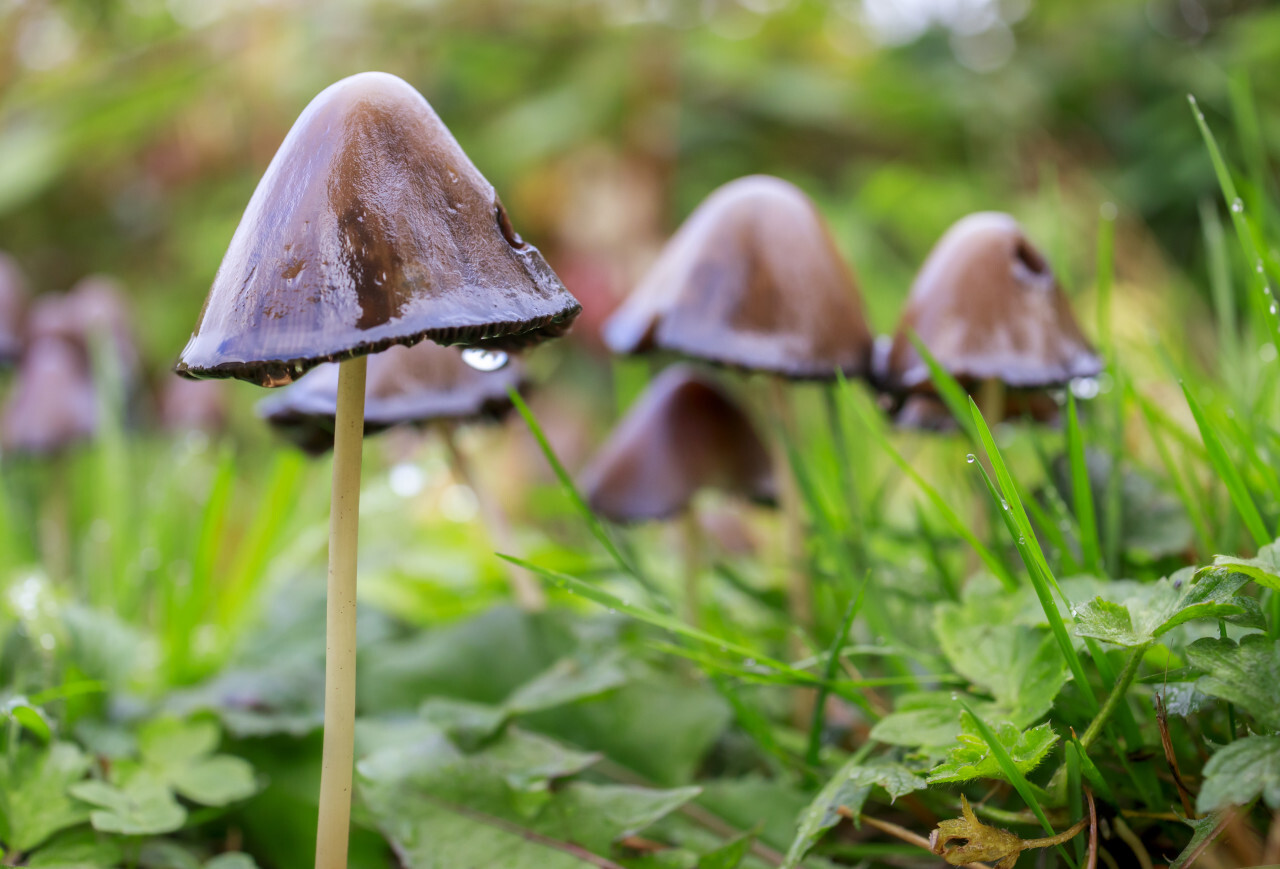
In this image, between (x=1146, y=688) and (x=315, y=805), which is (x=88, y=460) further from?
(x=1146, y=688)

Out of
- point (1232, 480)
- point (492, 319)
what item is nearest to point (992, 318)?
point (1232, 480)

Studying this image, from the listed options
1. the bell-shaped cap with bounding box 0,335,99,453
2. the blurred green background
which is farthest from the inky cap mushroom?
the blurred green background

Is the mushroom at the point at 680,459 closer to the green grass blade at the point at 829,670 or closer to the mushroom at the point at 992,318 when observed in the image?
the mushroom at the point at 992,318

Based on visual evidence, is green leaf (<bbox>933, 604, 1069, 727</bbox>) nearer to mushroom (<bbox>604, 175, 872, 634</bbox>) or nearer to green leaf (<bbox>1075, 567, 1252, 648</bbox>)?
green leaf (<bbox>1075, 567, 1252, 648</bbox>)

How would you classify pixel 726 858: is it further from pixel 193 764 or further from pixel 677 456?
pixel 677 456

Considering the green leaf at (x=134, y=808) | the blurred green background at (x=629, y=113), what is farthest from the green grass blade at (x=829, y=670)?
the blurred green background at (x=629, y=113)

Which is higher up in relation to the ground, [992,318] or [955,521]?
[992,318]
